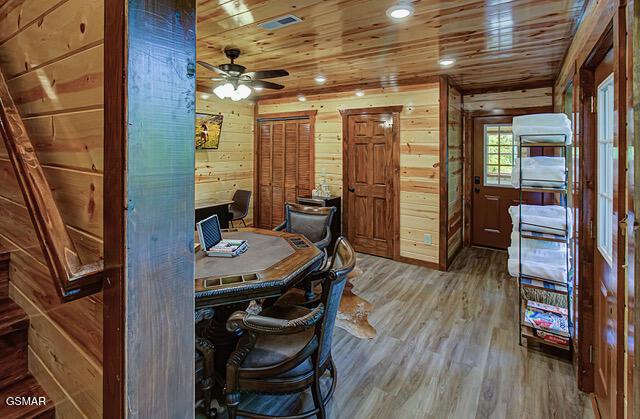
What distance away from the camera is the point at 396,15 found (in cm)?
252

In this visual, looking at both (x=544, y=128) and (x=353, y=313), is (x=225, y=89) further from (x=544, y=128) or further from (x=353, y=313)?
(x=544, y=128)

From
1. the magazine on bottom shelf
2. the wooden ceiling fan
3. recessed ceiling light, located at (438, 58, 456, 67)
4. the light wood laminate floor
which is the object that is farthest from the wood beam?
recessed ceiling light, located at (438, 58, 456, 67)

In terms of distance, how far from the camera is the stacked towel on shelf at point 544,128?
2453 mm

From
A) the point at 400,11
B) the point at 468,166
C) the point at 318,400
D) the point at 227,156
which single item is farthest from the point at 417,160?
the point at 318,400

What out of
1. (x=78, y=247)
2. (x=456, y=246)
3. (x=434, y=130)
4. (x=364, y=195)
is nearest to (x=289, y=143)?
(x=364, y=195)

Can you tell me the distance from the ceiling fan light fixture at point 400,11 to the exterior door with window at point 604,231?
121cm

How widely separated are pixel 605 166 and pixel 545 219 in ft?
2.56

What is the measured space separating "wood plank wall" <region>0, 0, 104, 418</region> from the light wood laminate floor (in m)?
1.30

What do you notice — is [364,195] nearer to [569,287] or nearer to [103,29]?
[569,287]

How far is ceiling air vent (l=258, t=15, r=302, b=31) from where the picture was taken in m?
2.61

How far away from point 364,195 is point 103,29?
462 cm

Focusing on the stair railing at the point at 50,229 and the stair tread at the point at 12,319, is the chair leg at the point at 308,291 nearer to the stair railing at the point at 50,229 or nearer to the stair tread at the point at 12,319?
the stair tread at the point at 12,319

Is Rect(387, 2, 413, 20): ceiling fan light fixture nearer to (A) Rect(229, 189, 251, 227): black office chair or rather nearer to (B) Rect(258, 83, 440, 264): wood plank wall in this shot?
(B) Rect(258, 83, 440, 264): wood plank wall

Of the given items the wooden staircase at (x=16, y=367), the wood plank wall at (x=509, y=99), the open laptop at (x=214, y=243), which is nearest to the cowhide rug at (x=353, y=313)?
the open laptop at (x=214, y=243)
